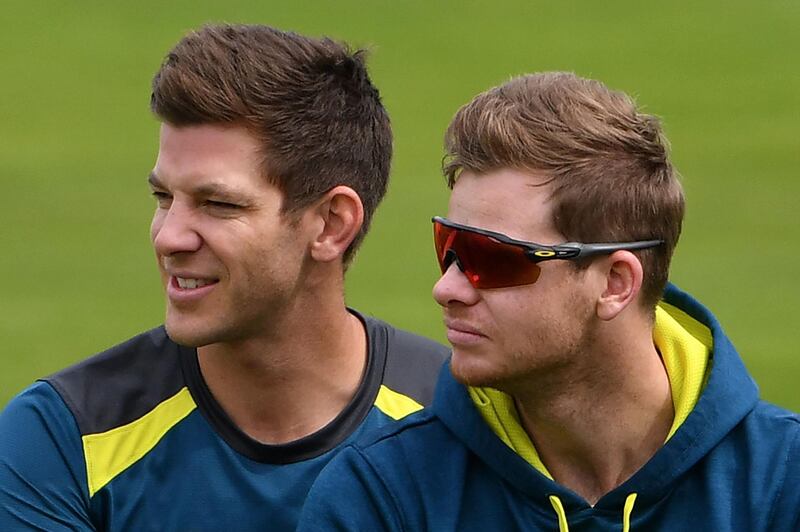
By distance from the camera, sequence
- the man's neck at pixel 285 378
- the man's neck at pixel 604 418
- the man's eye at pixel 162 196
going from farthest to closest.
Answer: the man's neck at pixel 285 378, the man's eye at pixel 162 196, the man's neck at pixel 604 418

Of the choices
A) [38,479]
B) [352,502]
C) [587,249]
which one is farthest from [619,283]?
[38,479]

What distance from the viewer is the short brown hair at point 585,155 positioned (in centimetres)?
421

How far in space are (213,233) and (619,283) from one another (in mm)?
1030

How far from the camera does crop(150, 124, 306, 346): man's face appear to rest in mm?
4660

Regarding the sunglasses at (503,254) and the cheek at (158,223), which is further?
the cheek at (158,223)

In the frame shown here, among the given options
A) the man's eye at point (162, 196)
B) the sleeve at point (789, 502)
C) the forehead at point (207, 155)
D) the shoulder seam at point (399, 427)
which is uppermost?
the forehead at point (207, 155)

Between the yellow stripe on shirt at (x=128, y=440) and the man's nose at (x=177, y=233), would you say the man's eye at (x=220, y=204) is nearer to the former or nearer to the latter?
the man's nose at (x=177, y=233)

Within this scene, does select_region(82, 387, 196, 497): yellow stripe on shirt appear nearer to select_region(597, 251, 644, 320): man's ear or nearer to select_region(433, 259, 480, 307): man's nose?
select_region(433, 259, 480, 307): man's nose

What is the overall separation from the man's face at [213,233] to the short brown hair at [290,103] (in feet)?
0.20

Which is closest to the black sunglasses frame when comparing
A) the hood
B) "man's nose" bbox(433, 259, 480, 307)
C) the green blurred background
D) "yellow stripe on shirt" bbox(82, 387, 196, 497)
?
Answer: "man's nose" bbox(433, 259, 480, 307)

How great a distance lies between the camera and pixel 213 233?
4.67 meters

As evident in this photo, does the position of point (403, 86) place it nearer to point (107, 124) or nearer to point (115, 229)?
point (107, 124)

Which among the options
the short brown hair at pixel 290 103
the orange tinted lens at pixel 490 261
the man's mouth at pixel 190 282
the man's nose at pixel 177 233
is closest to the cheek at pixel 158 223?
the man's nose at pixel 177 233

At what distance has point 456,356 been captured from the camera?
4.24 m
